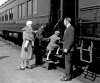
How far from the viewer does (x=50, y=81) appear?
6.98m

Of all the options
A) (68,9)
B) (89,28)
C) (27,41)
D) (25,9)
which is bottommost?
(27,41)

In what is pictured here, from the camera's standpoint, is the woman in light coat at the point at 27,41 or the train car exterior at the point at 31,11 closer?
the woman in light coat at the point at 27,41

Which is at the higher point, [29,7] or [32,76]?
[29,7]

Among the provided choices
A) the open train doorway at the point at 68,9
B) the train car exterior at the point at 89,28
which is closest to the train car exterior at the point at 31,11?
the open train doorway at the point at 68,9

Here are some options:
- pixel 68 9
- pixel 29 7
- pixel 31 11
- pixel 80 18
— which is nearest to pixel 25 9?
pixel 29 7

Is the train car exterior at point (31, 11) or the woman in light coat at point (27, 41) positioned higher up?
the train car exterior at point (31, 11)

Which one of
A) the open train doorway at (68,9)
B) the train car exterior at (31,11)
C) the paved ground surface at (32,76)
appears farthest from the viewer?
the train car exterior at (31,11)

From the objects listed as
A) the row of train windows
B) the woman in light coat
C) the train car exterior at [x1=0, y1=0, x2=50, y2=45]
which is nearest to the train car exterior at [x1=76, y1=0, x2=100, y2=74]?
the woman in light coat

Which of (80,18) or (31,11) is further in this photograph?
(31,11)

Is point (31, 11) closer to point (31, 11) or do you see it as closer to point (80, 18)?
point (31, 11)

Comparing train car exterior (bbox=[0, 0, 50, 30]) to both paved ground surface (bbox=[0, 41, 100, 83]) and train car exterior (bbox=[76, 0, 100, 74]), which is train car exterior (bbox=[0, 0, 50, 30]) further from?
paved ground surface (bbox=[0, 41, 100, 83])

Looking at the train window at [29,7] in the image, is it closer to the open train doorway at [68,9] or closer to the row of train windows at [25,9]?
the row of train windows at [25,9]

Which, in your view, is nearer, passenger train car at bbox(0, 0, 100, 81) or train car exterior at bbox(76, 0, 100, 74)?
train car exterior at bbox(76, 0, 100, 74)

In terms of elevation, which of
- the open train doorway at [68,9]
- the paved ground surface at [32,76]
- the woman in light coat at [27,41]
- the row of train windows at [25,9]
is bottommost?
the paved ground surface at [32,76]
